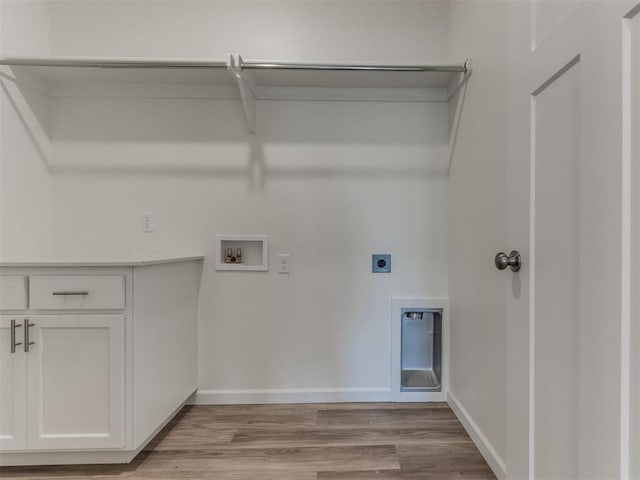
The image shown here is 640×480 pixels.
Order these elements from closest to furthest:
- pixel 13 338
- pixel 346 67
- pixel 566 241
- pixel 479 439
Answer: pixel 566 241 < pixel 13 338 < pixel 479 439 < pixel 346 67

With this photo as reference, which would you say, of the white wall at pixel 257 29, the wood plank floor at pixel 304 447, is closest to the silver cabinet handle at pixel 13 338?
the wood plank floor at pixel 304 447

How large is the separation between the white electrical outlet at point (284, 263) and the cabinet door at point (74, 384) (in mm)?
866

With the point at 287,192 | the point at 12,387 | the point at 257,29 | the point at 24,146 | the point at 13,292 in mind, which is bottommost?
the point at 12,387

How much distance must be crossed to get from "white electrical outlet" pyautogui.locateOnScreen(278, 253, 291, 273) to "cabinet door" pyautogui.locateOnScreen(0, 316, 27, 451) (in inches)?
46.6

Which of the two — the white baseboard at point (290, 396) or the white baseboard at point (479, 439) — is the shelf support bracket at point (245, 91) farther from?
the white baseboard at point (479, 439)

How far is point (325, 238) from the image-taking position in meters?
1.97

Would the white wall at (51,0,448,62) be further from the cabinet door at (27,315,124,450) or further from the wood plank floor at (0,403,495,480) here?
the wood plank floor at (0,403,495,480)

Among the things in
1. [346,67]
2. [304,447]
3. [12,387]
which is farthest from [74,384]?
[346,67]

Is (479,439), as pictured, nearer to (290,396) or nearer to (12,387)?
(290,396)

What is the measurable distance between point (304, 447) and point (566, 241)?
4.61 ft

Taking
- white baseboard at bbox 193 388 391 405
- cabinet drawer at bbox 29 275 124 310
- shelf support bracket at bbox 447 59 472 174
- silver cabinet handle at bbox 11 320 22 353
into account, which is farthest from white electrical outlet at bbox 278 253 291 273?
silver cabinet handle at bbox 11 320 22 353

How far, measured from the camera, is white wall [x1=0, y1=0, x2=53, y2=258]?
1680 mm

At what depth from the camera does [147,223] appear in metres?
1.95

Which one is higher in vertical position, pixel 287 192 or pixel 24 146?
pixel 24 146
